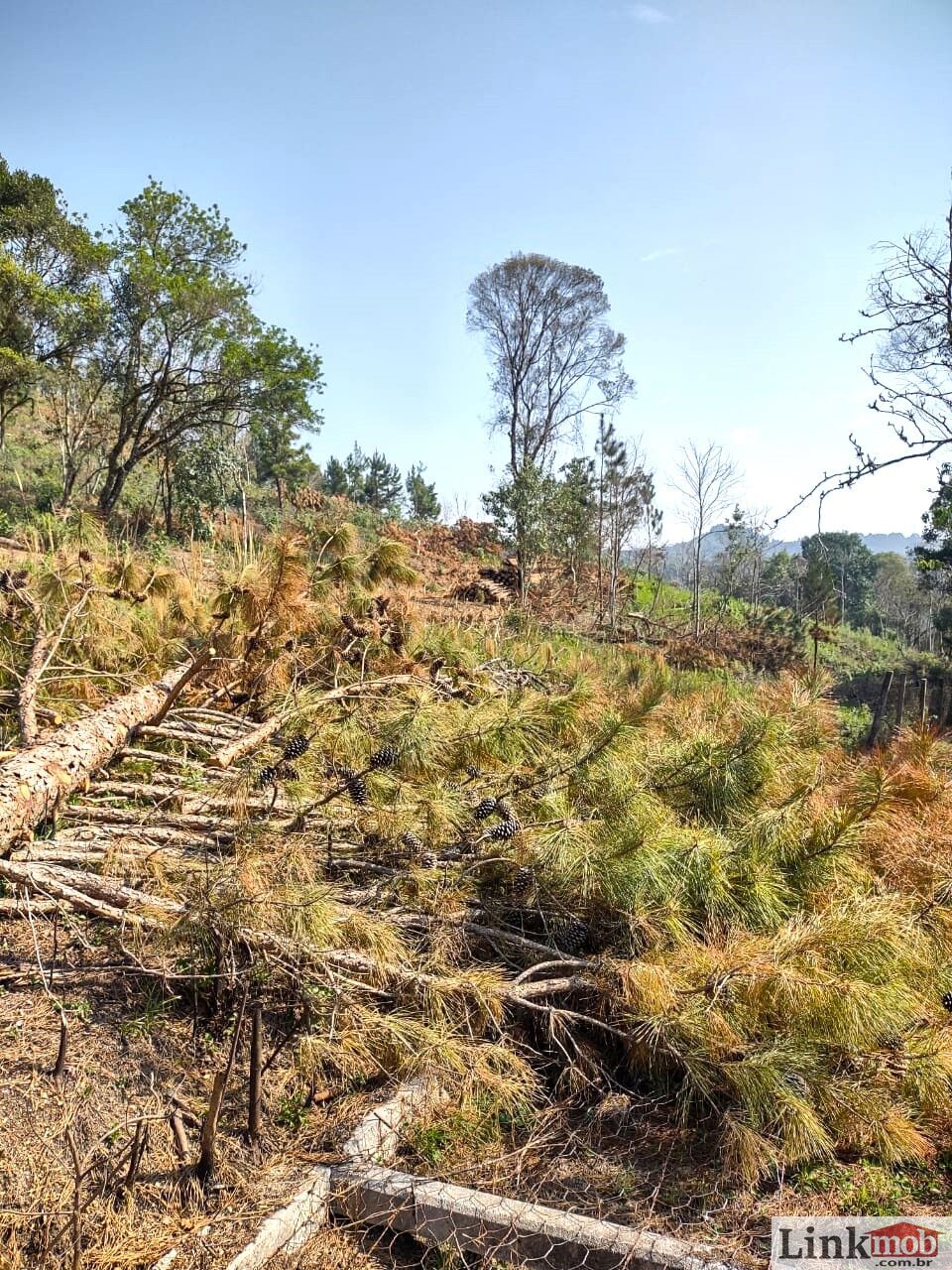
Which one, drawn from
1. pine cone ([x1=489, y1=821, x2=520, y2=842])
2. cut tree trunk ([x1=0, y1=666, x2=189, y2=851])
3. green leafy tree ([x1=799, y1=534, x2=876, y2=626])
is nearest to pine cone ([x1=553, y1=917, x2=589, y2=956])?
pine cone ([x1=489, y1=821, x2=520, y2=842])

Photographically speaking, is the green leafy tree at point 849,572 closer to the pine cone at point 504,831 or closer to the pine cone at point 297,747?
the pine cone at point 504,831

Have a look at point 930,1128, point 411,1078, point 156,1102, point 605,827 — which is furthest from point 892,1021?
point 156,1102

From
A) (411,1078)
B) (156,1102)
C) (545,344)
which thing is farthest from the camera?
(545,344)

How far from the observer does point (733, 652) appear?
555 inches

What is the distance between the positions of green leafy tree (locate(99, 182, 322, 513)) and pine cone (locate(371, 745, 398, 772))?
12.7 m

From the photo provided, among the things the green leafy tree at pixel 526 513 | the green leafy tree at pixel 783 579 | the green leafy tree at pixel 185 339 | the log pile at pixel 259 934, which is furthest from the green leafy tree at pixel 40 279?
the green leafy tree at pixel 783 579

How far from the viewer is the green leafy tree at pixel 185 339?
45.4 ft

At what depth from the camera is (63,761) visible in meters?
2.94

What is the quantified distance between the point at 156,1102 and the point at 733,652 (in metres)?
13.2

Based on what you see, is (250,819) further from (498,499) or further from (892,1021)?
(498,499)

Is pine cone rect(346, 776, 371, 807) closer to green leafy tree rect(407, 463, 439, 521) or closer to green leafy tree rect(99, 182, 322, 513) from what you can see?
green leafy tree rect(99, 182, 322, 513)

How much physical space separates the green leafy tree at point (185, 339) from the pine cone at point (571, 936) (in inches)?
525

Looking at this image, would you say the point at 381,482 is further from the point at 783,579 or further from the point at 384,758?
the point at 384,758

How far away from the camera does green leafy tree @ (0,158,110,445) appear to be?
523 inches
